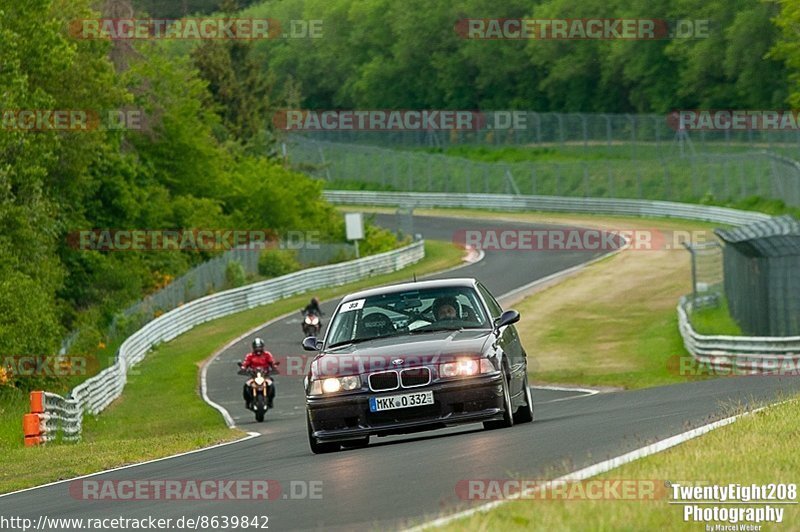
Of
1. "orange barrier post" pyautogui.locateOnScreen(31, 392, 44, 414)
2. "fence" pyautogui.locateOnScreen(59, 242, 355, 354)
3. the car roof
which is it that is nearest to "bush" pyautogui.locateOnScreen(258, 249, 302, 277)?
"fence" pyautogui.locateOnScreen(59, 242, 355, 354)

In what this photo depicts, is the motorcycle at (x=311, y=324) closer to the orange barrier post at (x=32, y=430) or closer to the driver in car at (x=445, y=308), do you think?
the orange barrier post at (x=32, y=430)

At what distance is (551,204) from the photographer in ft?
269

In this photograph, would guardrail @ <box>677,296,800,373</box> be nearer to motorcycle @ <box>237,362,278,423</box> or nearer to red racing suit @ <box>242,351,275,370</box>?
red racing suit @ <box>242,351,275,370</box>

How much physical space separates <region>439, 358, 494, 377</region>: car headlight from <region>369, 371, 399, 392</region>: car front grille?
412 millimetres

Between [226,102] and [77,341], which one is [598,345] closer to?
[77,341]

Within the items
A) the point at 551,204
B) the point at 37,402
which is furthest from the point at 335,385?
the point at 551,204

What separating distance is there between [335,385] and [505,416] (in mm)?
1617

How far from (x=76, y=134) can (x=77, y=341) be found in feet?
26.7

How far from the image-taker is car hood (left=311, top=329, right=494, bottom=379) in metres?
14.0

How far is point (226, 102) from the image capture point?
278 feet

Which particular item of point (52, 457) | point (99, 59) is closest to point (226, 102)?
point (99, 59)

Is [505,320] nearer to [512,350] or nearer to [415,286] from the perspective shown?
[512,350]

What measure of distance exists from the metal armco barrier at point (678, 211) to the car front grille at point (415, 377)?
1605 centimetres

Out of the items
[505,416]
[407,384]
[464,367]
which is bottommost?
[505,416]
